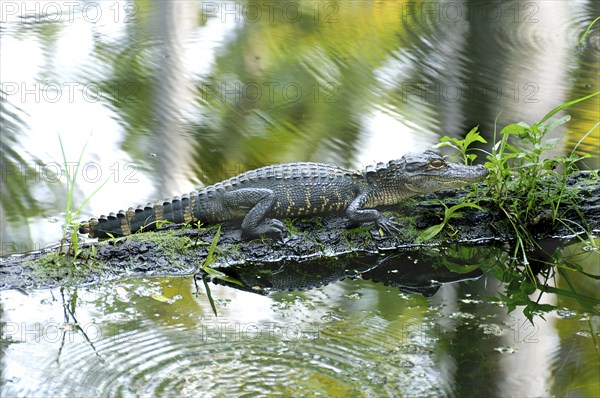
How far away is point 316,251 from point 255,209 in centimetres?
54

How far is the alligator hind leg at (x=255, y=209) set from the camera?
587 cm

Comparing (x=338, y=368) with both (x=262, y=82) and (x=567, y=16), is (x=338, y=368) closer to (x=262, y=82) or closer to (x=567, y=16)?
(x=262, y=82)

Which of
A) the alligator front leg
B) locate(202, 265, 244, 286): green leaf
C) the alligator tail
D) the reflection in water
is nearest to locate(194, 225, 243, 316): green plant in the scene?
locate(202, 265, 244, 286): green leaf

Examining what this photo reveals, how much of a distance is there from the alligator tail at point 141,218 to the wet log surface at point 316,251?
0.13m

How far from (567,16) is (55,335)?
9759 mm

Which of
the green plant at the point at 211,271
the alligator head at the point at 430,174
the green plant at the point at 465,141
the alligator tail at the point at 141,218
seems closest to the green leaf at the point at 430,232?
the alligator head at the point at 430,174

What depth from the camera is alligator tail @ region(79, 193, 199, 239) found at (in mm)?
5973

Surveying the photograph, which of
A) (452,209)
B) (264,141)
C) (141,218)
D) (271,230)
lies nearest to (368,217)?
(452,209)

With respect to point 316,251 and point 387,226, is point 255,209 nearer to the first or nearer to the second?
point 316,251

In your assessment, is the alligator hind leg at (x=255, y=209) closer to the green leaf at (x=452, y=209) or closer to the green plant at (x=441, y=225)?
the green plant at (x=441, y=225)

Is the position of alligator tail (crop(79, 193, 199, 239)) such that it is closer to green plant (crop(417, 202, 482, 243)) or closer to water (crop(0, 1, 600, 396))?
water (crop(0, 1, 600, 396))

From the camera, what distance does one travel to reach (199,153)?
8117mm

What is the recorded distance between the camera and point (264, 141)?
333 inches

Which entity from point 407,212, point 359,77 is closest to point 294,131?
point 359,77
